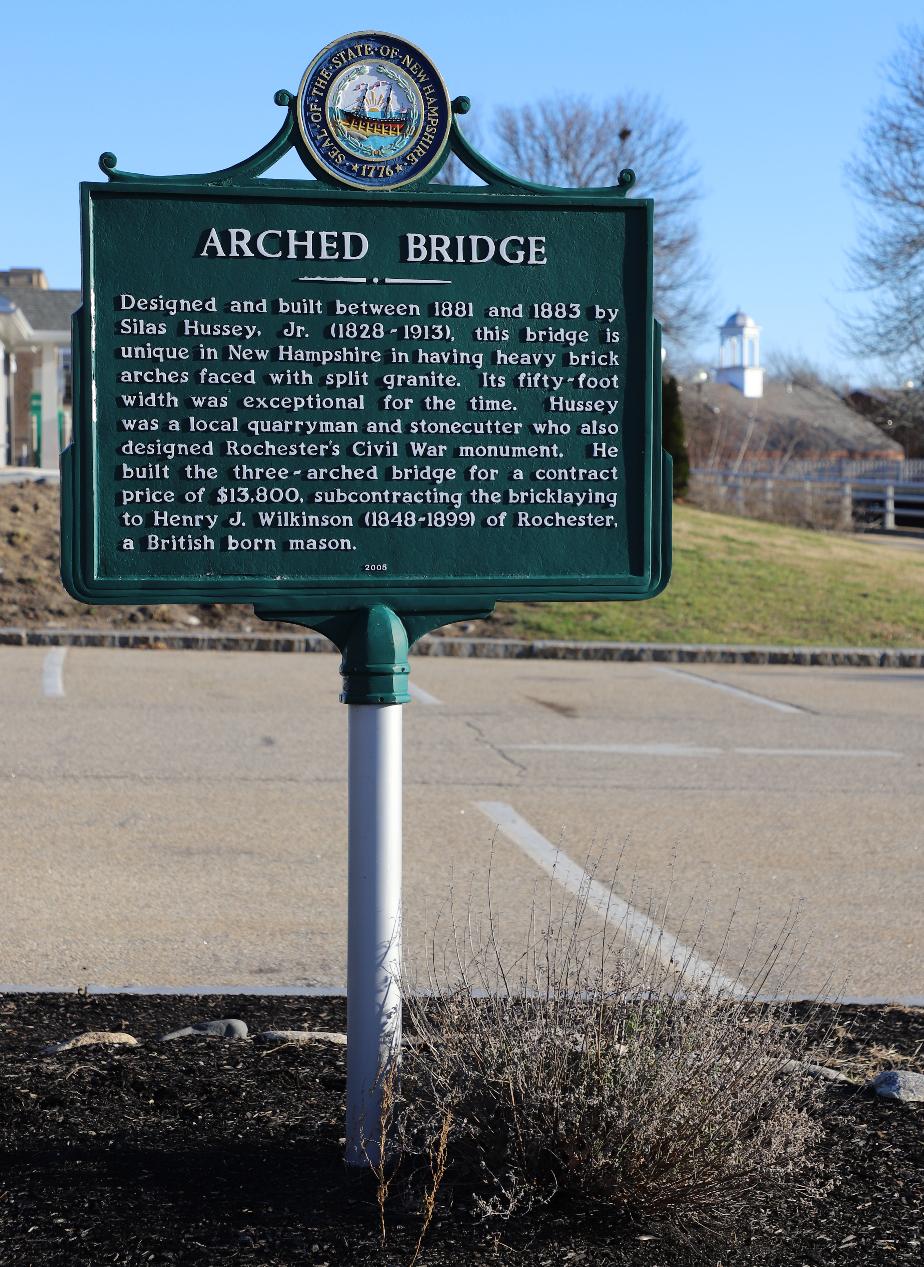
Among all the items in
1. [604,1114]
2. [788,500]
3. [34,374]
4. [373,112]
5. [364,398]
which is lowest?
[604,1114]

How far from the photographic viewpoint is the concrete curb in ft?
50.2

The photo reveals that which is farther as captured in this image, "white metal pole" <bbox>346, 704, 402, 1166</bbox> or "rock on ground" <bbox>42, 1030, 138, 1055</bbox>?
"rock on ground" <bbox>42, 1030, 138, 1055</bbox>

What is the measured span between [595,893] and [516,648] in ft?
29.0

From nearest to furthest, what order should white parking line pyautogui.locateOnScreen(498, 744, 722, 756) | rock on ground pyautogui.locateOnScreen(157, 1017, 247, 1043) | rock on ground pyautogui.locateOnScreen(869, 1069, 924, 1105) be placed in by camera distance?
rock on ground pyautogui.locateOnScreen(869, 1069, 924, 1105) < rock on ground pyautogui.locateOnScreen(157, 1017, 247, 1043) < white parking line pyautogui.locateOnScreen(498, 744, 722, 756)

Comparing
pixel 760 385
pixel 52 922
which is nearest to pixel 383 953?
pixel 52 922

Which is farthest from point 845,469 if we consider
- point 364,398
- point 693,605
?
point 364,398

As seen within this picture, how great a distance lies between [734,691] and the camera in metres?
13.7

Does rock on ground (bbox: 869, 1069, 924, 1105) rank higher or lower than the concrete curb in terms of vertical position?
lower

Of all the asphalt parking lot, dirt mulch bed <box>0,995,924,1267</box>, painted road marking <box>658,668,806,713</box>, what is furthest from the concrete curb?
dirt mulch bed <box>0,995,924,1267</box>

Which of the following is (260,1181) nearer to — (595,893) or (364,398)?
(364,398)

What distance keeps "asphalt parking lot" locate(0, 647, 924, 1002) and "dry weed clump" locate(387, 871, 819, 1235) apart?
1061mm

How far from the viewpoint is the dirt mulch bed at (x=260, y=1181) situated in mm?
3299

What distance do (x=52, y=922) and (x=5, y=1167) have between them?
259 cm

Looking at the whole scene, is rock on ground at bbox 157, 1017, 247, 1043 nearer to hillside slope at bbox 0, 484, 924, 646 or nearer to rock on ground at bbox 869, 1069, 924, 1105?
rock on ground at bbox 869, 1069, 924, 1105
